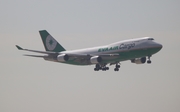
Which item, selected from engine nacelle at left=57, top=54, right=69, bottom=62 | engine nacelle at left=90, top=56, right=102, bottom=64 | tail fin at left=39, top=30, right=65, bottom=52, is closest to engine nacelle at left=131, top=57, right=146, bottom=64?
engine nacelle at left=90, top=56, right=102, bottom=64

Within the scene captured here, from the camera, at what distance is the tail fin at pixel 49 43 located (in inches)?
4584

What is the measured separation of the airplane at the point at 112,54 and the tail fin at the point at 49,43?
4.43m

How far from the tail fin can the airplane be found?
14.5 ft

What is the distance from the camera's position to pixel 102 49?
104 meters

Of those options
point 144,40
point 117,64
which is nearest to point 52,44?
point 117,64

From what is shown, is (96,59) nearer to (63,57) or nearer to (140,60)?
(63,57)

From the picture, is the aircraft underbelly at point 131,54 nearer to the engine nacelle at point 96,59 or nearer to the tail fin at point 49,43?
the engine nacelle at point 96,59

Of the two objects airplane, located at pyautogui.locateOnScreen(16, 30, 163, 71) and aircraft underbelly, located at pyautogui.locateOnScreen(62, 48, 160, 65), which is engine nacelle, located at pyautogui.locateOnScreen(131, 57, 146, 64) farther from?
aircraft underbelly, located at pyautogui.locateOnScreen(62, 48, 160, 65)

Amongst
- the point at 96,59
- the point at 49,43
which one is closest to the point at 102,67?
the point at 96,59

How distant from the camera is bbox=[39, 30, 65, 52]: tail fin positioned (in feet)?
382

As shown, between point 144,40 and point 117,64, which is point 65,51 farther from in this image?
point 144,40

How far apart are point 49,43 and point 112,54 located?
22073 mm

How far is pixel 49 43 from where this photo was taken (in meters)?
118

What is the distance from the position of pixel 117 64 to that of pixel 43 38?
71.8 ft
